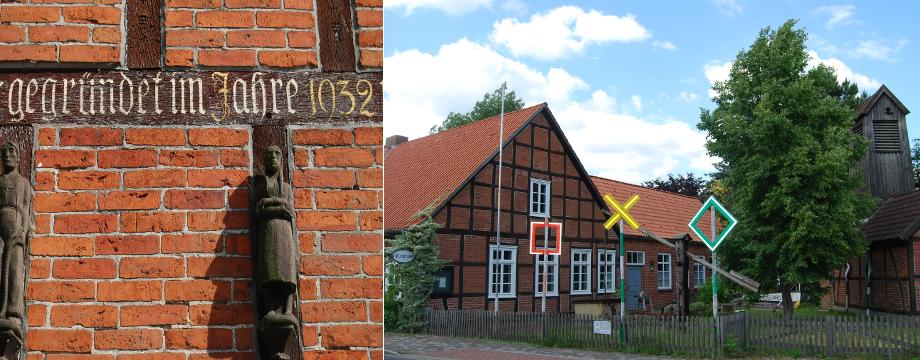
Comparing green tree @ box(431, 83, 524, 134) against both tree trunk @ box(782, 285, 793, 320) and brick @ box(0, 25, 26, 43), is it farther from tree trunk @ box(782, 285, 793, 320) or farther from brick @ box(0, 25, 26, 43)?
brick @ box(0, 25, 26, 43)

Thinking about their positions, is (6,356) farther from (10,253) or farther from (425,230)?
(425,230)

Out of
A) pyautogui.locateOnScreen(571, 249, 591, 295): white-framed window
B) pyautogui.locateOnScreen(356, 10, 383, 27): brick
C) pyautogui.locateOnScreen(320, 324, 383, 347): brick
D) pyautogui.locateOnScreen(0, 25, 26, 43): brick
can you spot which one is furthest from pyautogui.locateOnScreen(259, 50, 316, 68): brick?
pyautogui.locateOnScreen(571, 249, 591, 295): white-framed window

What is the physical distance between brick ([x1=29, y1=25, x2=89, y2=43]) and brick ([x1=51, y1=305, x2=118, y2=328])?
3.71ft

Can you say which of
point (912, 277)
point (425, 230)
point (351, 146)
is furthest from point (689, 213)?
point (351, 146)

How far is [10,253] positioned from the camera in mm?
3240

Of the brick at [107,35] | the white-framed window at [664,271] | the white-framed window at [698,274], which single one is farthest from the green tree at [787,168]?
the brick at [107,35]

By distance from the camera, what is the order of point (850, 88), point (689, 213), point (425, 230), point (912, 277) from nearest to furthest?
point (425, 230) < point (912, 277) < point (689, 213) < point (850, 88)

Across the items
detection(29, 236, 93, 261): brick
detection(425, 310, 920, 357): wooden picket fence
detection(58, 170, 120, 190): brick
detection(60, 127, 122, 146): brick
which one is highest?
detection(60, 127, 122, 146): brick

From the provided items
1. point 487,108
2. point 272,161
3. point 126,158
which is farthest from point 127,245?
point 487,108

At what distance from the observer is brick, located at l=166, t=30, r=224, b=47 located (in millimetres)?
3436

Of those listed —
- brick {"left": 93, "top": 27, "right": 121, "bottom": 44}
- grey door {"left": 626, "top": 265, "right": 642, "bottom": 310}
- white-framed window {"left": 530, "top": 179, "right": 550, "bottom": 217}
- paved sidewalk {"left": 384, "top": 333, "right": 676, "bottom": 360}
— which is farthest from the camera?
grey door {"left": 626, "top": 265, "right": 642, "bottom": 310}

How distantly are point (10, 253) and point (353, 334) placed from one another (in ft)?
4.65

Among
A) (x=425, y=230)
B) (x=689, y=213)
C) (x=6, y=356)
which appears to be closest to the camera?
(x=6, y=356)

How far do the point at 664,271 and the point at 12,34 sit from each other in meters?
31.8
